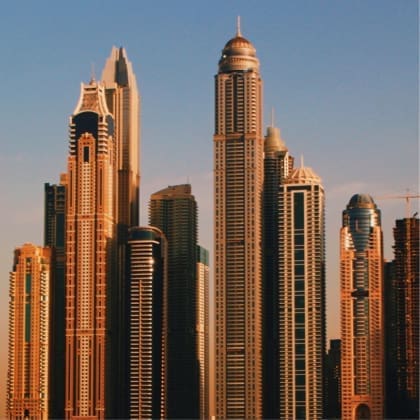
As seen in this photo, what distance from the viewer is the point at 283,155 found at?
65562 millimetres

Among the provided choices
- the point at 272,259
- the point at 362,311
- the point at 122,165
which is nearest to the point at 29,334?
the point at 122,165

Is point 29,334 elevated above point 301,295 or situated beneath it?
situated beneath

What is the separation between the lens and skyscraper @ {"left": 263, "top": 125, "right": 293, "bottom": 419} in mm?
60125

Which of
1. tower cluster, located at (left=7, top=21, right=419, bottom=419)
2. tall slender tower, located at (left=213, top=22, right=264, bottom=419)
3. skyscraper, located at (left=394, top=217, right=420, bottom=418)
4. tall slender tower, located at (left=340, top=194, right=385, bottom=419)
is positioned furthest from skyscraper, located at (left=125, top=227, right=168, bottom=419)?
skyscraper, located at (left=394, top=217, right=420, bottom=418)

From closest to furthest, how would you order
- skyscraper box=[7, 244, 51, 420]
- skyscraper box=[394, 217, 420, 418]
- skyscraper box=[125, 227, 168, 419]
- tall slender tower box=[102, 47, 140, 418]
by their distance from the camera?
1. skyscraper box=[125, 227, 168, 419]
2. skyscraper box=[394, 217, 420, 418]
3. skyscraper box=[7, 244, 51, 420]
4. tall slender tower box=[102, 47, 140, 418]

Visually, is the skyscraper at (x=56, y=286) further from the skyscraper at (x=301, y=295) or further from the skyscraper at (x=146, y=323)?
the skyscraper at (x=301, y=295)

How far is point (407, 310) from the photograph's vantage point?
62.7 metres

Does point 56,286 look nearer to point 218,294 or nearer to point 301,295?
point 218,294

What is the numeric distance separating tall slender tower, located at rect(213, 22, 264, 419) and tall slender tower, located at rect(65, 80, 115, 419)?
491 centimetres

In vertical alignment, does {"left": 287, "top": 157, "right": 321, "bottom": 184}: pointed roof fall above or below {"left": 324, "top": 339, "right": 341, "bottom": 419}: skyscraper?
above

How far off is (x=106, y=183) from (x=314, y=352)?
1195 centimetres

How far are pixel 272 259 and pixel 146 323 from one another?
7047mm

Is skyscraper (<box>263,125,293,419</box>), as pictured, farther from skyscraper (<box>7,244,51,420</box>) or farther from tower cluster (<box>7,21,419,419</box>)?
skyscraper (<box>7,244,51,420</box>)

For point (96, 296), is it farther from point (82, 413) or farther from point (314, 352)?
point (314, 352)
